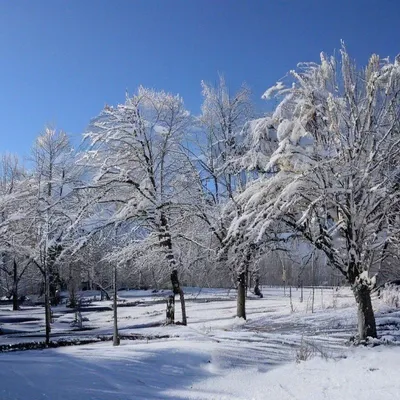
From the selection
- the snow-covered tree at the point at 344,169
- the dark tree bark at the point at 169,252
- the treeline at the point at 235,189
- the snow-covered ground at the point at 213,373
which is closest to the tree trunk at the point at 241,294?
the treeline at the point at 235,189

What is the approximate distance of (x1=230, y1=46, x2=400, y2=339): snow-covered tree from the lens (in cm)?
844

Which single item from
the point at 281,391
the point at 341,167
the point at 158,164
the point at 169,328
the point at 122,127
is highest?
the point at 122,127

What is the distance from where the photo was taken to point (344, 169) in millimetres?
8438

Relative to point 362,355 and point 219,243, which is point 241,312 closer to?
point 219,243

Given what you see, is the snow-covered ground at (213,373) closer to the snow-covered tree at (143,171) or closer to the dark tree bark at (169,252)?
the dark tree bark at (169,252)

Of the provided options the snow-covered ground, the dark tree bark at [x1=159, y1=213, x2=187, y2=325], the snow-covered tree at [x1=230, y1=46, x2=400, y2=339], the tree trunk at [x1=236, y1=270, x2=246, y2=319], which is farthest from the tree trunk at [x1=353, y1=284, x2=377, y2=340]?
the tree trunk at [x1=236, y1=270, x2=246, y2=319]

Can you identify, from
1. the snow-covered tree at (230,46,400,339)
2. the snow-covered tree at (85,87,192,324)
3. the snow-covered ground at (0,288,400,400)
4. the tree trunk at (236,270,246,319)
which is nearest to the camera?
the snow-covered ground at (0,288,400,400)

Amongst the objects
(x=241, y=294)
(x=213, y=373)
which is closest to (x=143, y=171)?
(x=241, y=294)

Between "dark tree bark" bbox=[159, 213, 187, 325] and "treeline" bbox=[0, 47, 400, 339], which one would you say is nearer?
"treeline" bbox=[0, 47, 400, 339]

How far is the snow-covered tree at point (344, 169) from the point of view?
844 cm

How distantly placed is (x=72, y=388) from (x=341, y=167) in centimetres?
621

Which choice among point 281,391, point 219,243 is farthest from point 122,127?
point 281,391

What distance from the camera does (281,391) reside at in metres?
6.01

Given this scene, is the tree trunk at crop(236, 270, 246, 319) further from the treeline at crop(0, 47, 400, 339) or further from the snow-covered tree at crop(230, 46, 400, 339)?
the snow-covered tree at crop(230, 46, 400, 339)
